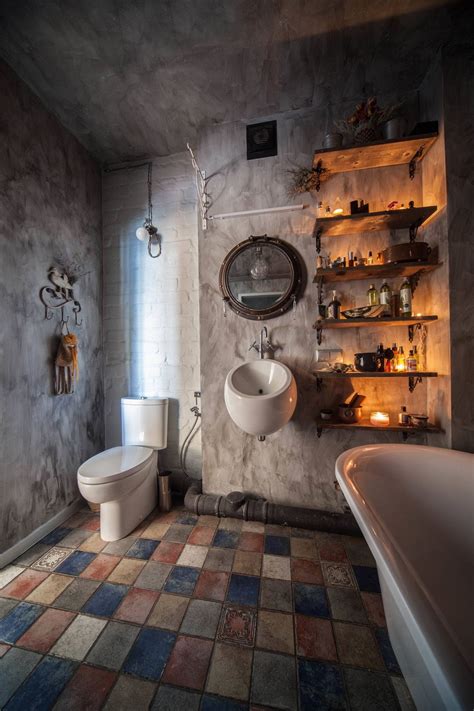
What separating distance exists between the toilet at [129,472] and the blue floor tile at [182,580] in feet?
1.50

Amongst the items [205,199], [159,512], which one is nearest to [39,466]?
[159,512]

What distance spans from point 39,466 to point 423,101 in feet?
10.4

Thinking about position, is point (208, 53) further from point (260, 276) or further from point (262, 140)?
point (260, 276)

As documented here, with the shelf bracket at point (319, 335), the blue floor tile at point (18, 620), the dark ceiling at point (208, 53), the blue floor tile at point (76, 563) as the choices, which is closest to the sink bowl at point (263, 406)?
the shelf bracket at point (319, 335)

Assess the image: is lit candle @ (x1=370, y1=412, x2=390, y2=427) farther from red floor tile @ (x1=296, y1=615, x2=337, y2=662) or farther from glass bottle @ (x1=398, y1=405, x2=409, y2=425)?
red floor tile @ (x1=296, y1=615, x2=337, y2=662)

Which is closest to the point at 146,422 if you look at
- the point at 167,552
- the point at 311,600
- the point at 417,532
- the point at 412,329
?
the point at 167,552

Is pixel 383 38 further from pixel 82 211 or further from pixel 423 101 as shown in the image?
pixel 82 211

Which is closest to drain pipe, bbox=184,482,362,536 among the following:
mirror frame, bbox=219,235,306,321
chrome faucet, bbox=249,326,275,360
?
chrome faucet, bbox=249,326,275,360

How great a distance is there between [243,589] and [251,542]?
313 millimetres

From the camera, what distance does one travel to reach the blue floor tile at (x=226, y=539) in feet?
5.00

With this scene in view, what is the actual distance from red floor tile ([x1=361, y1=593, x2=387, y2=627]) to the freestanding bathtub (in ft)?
0.58

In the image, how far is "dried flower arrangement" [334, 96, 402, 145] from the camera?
4.76ft

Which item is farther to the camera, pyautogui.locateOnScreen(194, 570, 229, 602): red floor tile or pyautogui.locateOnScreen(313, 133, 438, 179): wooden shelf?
pyautogui.locateOnScreen(313, 133, 438, 179): wooden shelf

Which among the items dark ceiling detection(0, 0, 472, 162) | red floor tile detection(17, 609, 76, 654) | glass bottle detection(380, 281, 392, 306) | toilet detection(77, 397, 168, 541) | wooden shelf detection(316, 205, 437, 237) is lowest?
red floor tile detection(17, 609, 76, 654)
